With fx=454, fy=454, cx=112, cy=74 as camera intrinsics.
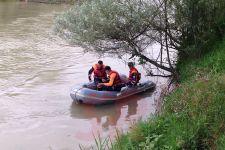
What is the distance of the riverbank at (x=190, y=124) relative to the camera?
6.46m

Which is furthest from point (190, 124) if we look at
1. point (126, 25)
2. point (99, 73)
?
point (99, 73)

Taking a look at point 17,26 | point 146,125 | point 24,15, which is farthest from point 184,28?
point 24,15

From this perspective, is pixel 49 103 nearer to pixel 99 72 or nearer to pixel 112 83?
pixel 99 72

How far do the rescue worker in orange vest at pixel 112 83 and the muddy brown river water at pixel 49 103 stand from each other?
48 centimetres

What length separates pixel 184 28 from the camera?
1166 centimetres

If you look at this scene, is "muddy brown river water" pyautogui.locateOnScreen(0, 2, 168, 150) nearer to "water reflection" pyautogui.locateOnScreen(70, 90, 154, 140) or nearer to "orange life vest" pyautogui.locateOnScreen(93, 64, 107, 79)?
"water reflection" pyautogui.locateOnScreen(70, 90, 154, 140)

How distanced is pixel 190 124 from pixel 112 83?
648 centimetres

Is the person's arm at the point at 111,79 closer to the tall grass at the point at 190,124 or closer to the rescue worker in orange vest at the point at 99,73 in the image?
the rescue worker in orange vest at the point at 99,73

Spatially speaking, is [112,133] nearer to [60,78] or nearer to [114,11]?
[114,11]

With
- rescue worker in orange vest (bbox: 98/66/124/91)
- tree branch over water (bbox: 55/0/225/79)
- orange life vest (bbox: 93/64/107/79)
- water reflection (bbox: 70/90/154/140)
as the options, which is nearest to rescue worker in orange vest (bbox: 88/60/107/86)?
orange life vest (bbox: 93/64/107/79)

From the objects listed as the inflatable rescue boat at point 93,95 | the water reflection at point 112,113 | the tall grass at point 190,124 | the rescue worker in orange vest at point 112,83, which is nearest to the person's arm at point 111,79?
the rescue worker in orange vest at point 112,83

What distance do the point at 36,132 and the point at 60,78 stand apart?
5566 mm

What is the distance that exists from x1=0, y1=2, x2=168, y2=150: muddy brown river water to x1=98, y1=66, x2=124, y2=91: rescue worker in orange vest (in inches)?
19.1

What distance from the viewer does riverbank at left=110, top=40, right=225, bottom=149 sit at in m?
6.46
